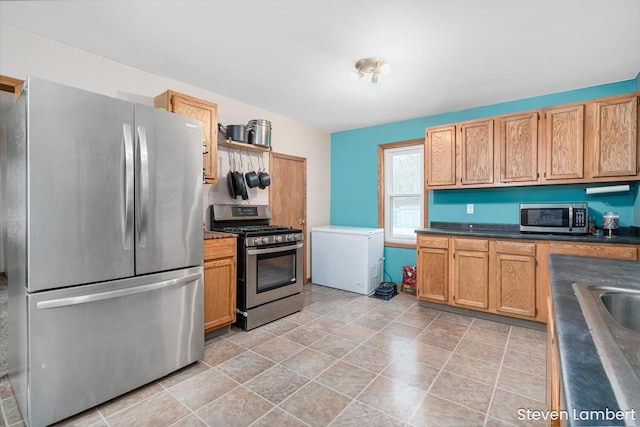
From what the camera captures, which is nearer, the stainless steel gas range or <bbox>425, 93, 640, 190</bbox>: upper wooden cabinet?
<bbox>425, 93, 640, 190</bbox>: upper wooden cabinet

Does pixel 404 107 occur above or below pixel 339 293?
above

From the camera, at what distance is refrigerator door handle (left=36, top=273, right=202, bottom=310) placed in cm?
163

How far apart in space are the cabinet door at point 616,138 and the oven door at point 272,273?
3.17m

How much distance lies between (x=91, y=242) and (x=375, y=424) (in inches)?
77.6

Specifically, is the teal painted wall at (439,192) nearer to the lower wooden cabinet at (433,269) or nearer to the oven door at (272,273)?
the lower wooden cabinet at (433,269)

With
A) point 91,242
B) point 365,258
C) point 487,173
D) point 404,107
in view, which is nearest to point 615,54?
point 487,173

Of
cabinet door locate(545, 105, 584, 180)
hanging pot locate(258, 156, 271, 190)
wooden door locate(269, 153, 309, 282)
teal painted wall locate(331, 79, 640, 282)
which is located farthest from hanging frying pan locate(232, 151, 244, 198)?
cabinet door locate(545, 105, 584, 180)

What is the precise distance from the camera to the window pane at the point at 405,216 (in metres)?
4.46

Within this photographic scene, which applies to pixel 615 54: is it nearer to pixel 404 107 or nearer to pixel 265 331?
pixel 404 107

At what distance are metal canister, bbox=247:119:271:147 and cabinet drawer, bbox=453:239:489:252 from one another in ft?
8.39

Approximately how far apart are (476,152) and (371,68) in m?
1.73

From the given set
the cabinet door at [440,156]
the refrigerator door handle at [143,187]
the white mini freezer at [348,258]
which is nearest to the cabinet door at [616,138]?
the cabinet door at [440,156]

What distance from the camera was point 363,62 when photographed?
266 centimetres

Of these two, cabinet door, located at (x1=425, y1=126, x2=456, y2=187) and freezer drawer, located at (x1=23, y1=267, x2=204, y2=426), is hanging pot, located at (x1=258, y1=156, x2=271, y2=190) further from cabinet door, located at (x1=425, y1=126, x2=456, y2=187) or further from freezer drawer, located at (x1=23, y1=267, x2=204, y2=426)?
cabinet door, located at (x1=425, y1=126, x2=456, y2=187)
